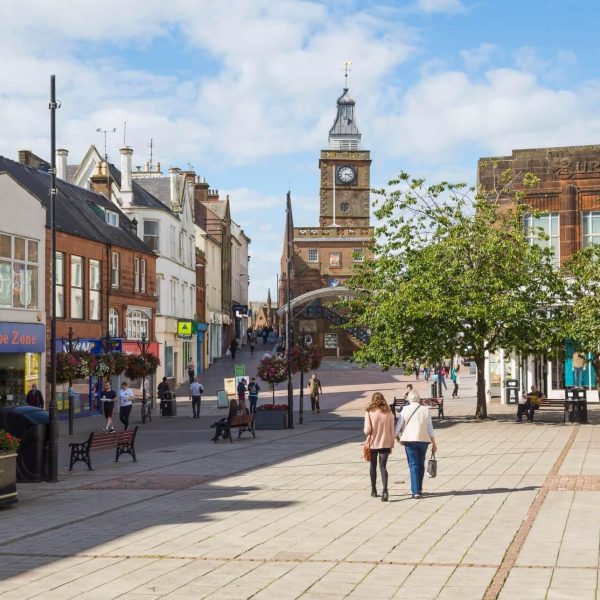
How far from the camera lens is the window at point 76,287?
39.8 meters

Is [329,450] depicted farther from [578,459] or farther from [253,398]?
[253,398]

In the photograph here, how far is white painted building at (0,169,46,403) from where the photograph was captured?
32562 mm

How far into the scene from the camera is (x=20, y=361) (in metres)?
34.1

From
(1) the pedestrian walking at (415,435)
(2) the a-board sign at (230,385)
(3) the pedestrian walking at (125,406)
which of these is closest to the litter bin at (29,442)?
(1) the pedestrian walking at (415,435)

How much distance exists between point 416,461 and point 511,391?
28.7 meters

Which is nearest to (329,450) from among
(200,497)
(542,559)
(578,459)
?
(578,459)

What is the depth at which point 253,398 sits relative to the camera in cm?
3906

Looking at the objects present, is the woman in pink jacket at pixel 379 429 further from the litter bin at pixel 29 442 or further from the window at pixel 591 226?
the window at pixel 591 226

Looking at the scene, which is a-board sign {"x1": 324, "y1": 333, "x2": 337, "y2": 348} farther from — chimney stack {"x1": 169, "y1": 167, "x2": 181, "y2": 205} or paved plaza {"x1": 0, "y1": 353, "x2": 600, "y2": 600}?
paved plaza {"x1": 0, "y1": 353, "x2": 600, "y2": 600}

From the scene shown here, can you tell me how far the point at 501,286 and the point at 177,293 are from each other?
29216 mm

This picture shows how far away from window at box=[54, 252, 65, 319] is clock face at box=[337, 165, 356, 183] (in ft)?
285

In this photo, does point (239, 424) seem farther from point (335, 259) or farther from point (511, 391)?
point (335, 259)

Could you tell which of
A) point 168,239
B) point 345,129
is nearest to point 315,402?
point 168,239

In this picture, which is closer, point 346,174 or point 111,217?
point 111,217
